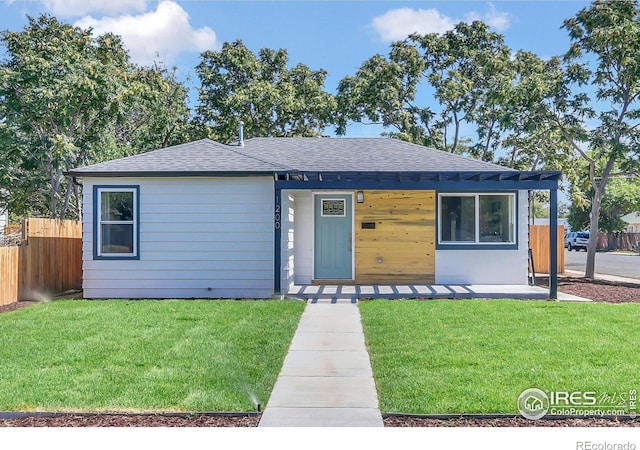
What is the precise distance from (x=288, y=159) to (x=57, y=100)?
6.49 metres

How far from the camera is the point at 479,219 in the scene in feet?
40.7

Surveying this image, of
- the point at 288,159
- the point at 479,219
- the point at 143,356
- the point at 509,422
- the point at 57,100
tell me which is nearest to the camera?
the point at 509,422

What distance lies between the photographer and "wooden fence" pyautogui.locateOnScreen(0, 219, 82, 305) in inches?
418

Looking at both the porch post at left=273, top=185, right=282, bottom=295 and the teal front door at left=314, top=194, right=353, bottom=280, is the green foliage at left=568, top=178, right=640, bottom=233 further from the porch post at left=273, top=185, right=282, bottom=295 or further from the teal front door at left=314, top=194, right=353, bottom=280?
the porch post at left=273, top=185, right=282, bottom=295

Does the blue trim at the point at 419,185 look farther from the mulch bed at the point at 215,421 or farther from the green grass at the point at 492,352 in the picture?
the mulch bed at the point at 215,421

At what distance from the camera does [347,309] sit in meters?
9.48

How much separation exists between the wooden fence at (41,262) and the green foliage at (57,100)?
4.99 ft

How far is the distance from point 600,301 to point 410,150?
584 centimetres

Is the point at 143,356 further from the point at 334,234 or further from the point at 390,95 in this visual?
the point at 390,95

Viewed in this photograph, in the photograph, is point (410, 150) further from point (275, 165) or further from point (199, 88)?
point (199, 88)

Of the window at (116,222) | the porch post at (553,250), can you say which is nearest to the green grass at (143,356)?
the window at (116,222)

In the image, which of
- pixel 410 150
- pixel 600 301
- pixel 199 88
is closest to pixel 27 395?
pixel 600 301

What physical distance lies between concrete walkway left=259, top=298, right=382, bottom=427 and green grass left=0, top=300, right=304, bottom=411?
182 mm

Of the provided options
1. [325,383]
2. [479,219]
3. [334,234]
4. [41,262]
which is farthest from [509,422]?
[41,262]
